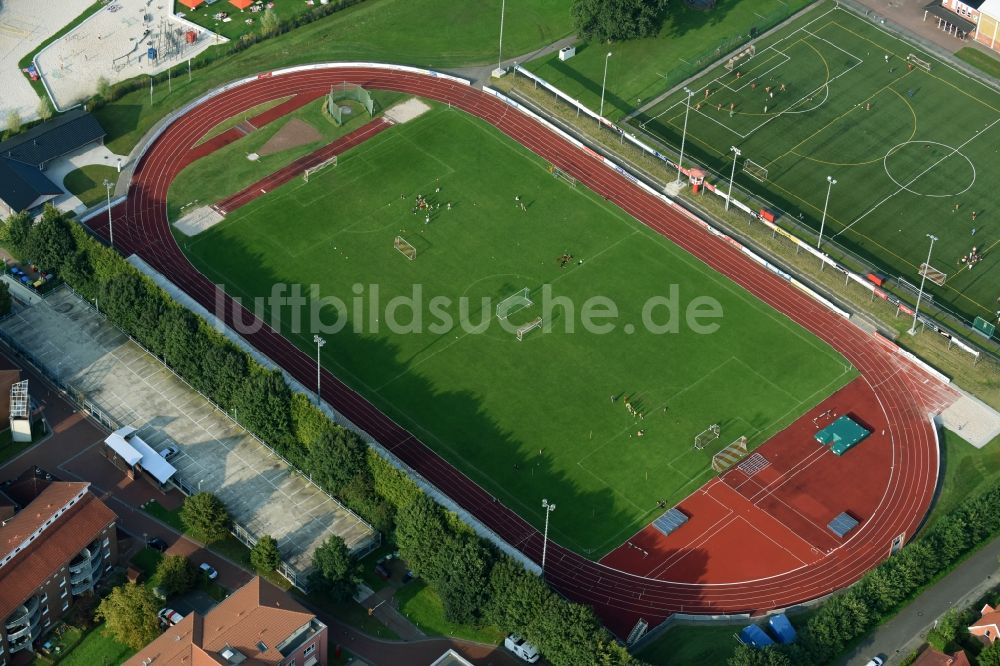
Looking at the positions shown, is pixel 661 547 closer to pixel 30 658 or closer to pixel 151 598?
pixel 151 598

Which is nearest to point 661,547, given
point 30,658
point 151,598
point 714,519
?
point 714,519

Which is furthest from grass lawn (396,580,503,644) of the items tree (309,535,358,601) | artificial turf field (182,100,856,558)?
artificial turf field (182,100,856,558)

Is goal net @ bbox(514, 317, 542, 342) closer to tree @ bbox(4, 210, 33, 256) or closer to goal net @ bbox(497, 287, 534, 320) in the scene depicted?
goal net @ bbox(497, 287, 534, 320)

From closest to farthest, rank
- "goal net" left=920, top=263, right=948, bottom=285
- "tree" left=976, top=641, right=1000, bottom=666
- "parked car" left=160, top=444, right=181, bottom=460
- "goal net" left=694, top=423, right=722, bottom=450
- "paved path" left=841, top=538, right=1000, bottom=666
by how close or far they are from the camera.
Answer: "tree" left=976, top=641, right=1000, bottom=666
"paved path" left=841, top=538, right=1000, bottom=666
"parked car" left=160, top=444, right=181, bottom=460
"goal net" left=694, top=423, right=722, bottom=450
"goal net" left=920, top=263, right=948, bottom=285

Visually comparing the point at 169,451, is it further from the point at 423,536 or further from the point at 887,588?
the point at 887,588

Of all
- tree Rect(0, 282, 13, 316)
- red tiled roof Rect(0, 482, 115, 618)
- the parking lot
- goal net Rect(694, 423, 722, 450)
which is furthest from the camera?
tree Rect(0, 282, 13, 316)

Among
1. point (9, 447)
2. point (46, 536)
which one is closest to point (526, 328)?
point (9, 447)
